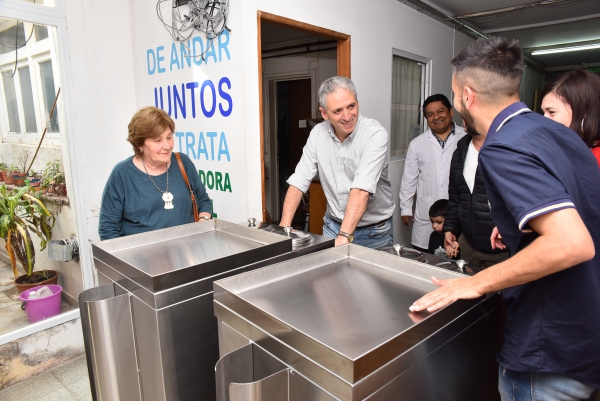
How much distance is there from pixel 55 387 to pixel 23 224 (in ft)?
3.45

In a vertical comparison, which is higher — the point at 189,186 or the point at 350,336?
the point at 189,186

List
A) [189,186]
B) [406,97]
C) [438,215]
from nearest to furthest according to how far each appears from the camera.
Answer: [189,186] → [438,215] → [406,97]

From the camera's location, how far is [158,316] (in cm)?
116

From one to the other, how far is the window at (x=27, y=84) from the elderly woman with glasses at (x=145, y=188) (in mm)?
1172

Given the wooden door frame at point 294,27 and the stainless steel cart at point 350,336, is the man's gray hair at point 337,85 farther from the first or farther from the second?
the stainless steel cart at point 350,336

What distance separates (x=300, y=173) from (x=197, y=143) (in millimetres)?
942

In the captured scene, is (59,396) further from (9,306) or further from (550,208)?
(550,208)

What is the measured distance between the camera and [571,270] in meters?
0.94

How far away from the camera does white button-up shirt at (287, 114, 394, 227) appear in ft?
6.50

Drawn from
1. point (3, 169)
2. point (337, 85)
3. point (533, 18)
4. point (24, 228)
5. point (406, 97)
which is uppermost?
point (533, 18)

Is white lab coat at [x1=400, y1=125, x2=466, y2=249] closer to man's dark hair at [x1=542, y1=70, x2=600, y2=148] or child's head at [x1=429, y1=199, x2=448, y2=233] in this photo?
child's head at [x1=429, y1=199, x2=448, y2=233]

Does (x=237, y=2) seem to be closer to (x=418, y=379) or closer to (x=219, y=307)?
(x=219, y=307)

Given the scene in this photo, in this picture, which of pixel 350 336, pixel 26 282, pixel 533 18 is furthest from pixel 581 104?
pixel 533 18

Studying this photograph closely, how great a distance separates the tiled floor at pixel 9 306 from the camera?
8.37 feet
